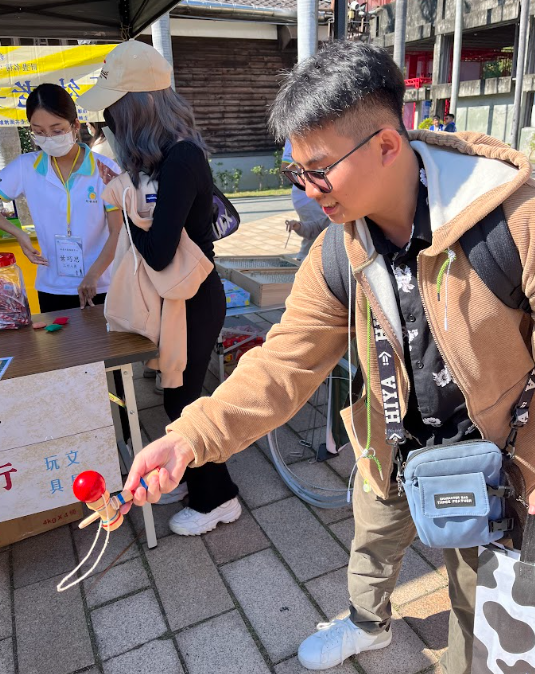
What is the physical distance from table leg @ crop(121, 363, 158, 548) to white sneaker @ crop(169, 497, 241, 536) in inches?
4.3

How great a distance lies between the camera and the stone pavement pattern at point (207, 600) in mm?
1886

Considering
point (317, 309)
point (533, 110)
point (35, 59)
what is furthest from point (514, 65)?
point (317, 309)

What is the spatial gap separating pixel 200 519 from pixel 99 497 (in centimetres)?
151

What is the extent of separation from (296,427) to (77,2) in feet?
11.9

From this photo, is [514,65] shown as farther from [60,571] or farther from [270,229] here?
[60,571]

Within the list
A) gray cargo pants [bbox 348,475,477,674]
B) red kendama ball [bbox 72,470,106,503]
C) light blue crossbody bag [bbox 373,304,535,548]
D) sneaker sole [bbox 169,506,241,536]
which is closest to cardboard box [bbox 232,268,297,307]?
sneaker sole [bbox 169,506,241,536]

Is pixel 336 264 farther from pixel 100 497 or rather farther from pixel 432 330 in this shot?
pixel 100 497

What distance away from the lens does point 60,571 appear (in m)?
2.30

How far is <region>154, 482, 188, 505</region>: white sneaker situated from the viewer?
2641mm

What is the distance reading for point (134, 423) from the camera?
224 cm

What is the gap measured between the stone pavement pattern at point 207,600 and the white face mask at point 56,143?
1765 mm

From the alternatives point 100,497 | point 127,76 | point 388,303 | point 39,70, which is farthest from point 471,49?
point 100,497

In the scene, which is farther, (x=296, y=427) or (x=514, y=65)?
(x=514, y=65)

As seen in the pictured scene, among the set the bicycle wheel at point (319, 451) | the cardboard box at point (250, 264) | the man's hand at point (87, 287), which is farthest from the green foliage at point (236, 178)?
the man's hand at point (87, 287)
